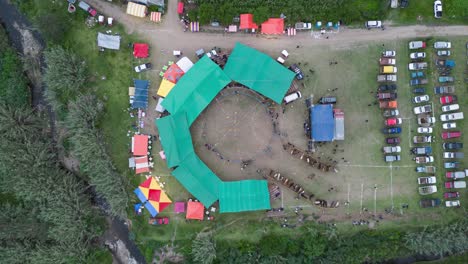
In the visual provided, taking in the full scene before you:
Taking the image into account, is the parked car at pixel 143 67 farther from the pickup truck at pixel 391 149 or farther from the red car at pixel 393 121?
the pickup truck at pixel 391 149

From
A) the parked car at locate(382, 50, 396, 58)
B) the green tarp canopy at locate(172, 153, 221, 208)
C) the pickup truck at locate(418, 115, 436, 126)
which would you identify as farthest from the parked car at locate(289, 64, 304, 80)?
the green tarp canopy at locate(172, 153, 221, 208)

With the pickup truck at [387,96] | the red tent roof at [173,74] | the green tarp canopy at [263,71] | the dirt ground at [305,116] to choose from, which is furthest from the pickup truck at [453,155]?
the red tent roof at [173,74]

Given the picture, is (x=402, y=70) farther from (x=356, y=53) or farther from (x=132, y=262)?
(x=132, y=262)

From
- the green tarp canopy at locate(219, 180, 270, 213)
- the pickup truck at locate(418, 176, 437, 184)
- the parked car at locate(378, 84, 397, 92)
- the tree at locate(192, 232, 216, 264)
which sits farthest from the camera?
the parked car at locate(378, 84, 397, 92)

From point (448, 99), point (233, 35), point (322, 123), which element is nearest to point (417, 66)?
point (448, 99)

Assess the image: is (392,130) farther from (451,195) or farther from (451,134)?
(451,195)

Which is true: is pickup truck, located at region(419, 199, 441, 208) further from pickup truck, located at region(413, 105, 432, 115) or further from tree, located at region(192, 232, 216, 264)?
tree, located at region(192, 232, 216, 264)
